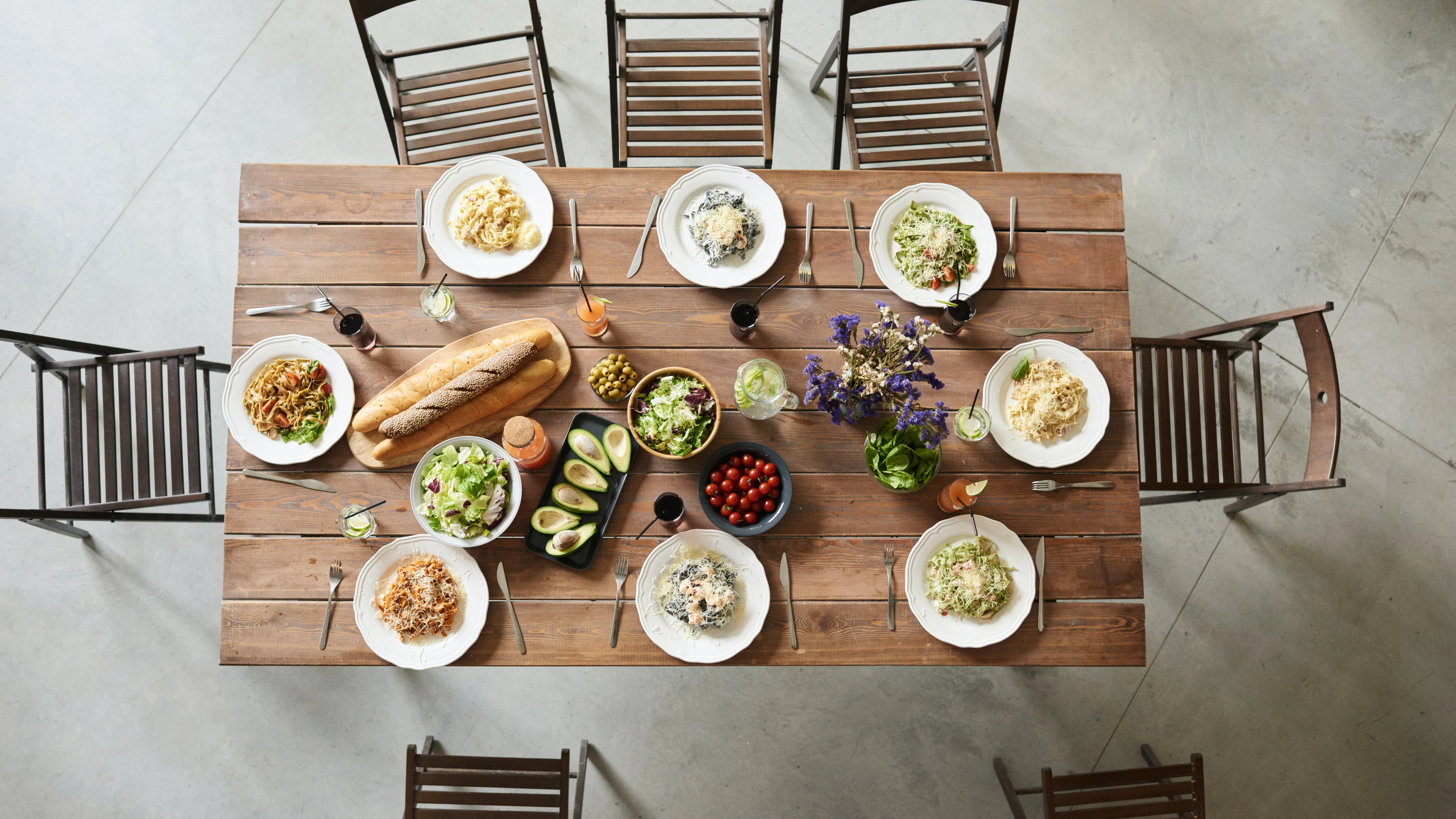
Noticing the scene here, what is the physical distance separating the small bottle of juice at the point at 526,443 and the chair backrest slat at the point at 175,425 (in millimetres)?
1273

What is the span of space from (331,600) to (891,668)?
229 centimetres

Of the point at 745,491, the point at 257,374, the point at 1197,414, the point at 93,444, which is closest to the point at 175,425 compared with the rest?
the point at 93,444

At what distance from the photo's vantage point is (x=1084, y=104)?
371 centimetres

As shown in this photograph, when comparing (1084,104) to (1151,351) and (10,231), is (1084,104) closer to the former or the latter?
(1151,351)

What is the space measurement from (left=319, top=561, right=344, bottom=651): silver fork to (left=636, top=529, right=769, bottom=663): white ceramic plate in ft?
2.92

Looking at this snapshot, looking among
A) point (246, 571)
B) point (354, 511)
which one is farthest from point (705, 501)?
point (246, 571)

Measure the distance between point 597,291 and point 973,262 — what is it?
1199 mm

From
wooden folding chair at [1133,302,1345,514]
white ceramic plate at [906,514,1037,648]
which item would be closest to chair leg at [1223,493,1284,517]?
wooden folding chair at [1133,302,1345,514]

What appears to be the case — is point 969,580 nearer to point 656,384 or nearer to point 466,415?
point 656,384

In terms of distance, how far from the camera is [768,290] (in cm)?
231

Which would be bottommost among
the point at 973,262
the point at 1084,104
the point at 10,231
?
the point at 973,262

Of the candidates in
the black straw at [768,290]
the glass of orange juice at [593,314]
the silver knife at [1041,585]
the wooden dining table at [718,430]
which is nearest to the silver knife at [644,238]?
the wooden dining table at [718,430]

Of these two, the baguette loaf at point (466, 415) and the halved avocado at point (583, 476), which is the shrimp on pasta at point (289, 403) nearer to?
the baguette loaf at point (466, 415)

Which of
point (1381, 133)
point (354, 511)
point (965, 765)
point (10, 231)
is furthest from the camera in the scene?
point (1381, 133)
